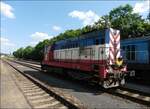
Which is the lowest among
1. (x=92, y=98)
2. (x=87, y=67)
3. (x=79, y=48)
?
(x=92, y=98)

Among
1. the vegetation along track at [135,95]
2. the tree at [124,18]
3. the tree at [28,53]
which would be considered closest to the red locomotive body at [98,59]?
the vegetation along track at [135,95]

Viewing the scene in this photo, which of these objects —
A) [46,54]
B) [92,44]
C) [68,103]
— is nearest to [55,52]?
[46,54]

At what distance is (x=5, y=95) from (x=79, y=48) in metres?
6.99

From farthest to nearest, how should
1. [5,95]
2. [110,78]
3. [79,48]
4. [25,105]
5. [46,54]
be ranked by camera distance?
1. [46,54]
2. [79,48]
3. [110,78]
4. [5,95]
5. [25,105]

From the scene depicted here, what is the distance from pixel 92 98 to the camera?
10.8m

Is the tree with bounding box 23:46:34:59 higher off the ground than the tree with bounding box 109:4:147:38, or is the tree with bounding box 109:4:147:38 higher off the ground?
the tree with bounding box 109:4:147:38

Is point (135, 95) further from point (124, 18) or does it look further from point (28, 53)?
point (28, 53)

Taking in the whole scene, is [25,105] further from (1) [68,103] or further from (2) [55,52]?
(2) [55,52]

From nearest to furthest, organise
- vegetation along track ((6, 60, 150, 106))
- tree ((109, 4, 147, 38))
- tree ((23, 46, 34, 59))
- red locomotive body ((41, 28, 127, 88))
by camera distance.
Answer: vegetation along track ((6, 60, 150, 106)) → red locomotive body ((41, 28, 127, 88)) → tree ((109, 4, 147, 38)) → tree ((23, 46, 34, 59))

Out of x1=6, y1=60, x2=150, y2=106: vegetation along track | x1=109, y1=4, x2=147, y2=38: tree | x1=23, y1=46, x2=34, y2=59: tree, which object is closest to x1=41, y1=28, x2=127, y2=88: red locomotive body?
x1=6, y1=60, x2=150, y2=106: vegetation along track

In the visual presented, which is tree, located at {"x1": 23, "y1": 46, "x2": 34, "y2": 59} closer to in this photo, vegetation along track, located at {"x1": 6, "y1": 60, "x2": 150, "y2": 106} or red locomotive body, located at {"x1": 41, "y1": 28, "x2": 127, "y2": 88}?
red locomotive body, located at {"x1": 41, "y1": 28, "x2": 127, "y2": 88}

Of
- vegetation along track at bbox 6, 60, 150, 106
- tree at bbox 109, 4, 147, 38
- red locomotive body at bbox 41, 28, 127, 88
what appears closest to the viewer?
vegetation along track at bbox 6, 60, 150, 106

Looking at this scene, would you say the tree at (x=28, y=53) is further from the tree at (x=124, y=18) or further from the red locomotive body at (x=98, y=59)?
the red locomotive body at (x=98, y=59)

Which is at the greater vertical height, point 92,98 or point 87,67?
point 87,67
